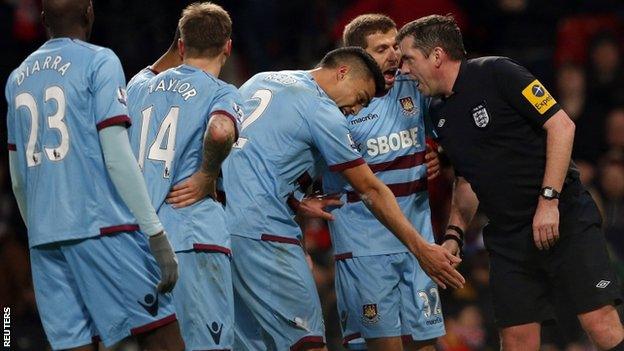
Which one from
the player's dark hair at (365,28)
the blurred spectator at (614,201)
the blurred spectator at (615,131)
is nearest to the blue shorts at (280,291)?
the player's dark hair at (365,28)

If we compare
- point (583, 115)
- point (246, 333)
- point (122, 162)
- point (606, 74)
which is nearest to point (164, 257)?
point (122, 162)

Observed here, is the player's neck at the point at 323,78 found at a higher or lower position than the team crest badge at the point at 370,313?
higher

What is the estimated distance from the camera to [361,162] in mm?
5988

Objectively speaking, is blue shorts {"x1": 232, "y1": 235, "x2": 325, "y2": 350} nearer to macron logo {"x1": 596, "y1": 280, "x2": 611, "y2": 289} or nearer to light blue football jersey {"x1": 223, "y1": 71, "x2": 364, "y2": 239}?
light blue football jersey {"x1": 223, "y1": 71, "x2": 364, "y2": 239}

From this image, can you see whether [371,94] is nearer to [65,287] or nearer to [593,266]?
[593,266]

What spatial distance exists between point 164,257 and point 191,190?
2.55 ft

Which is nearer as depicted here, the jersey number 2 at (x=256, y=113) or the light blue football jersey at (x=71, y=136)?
the light blue football jersey at (x=71, y=136)

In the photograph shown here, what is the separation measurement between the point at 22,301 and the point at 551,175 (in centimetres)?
565

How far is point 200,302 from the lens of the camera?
5742 mm

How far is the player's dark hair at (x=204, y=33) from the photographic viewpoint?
5953mm

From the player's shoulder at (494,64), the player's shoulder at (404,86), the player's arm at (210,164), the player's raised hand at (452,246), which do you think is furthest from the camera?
the player's shoulder at (404,86)

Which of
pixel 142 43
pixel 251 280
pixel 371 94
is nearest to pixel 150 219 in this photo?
pixel 251 280

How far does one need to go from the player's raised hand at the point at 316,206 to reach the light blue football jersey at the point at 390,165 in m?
0.36

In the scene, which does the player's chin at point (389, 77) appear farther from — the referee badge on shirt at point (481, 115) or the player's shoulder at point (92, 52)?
the player's shoulder at point (92, 52)
